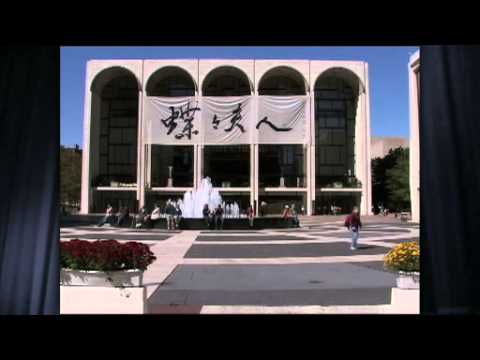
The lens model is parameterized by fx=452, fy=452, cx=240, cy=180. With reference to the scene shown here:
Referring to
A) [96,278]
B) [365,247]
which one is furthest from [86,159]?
[96,278]

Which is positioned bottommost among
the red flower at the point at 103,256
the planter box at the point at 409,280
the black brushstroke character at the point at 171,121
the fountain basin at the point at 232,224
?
the fountain basin at the point at 232,224

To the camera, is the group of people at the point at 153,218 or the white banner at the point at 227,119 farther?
the white banner at the point at 227,119

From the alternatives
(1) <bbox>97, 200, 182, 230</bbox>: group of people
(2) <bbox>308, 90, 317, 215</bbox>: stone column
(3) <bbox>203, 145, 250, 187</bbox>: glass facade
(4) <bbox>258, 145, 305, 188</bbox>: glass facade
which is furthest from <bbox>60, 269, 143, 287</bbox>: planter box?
(4) <bbox>258, 145, 305, 188</bbox>: glass facade

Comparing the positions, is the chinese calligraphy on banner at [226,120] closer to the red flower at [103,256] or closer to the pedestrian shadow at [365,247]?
the pedestrian shadow at [365,247]

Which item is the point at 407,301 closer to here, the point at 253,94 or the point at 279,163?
the point at 253,94

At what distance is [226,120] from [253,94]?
39.0 ft

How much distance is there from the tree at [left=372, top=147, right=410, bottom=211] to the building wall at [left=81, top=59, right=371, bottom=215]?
20.5 ft

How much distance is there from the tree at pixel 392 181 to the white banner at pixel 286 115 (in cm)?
2307

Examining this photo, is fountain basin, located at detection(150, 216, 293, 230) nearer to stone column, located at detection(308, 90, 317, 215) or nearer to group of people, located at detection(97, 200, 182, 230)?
group of people, located at detection(97, 200, 182, 230)

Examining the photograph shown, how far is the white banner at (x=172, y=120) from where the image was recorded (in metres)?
43.7

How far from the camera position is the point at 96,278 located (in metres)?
5.89

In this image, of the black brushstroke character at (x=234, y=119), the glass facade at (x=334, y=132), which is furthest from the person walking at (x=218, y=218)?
the glass facade at (x=334, y=132)

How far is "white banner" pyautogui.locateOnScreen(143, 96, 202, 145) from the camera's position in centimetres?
4372
